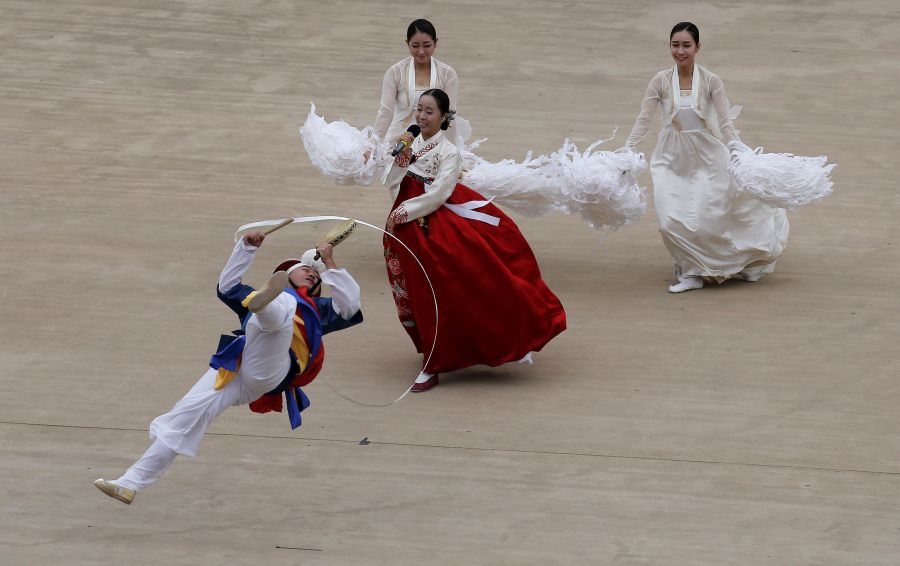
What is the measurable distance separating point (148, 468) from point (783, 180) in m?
4.12

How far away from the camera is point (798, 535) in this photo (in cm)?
579

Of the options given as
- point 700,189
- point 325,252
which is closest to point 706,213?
point 700,189

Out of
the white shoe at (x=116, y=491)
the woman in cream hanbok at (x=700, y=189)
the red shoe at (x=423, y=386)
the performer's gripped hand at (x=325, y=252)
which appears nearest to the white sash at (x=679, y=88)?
the woman in cream hanbok at (x=700, y=189)

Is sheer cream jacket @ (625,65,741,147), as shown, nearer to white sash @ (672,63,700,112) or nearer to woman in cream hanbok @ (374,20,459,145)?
white sash @ (672,63,700,112)

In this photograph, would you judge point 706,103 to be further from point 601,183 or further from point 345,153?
point 345,153

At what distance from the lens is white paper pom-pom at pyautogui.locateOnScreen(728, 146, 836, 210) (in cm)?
818

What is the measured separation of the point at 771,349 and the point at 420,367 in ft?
6.24

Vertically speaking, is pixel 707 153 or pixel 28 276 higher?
pixel 707 153

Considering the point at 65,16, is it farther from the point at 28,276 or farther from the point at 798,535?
the point at 798,535

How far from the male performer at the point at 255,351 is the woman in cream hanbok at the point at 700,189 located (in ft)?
10.1

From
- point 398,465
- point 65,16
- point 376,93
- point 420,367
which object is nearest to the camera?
point 398,465

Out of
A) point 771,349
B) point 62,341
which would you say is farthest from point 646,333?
point 62,341

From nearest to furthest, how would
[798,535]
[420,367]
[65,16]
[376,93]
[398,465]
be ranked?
[798,535] → [398,465] → [420,367] → [376,93] → [65,16]

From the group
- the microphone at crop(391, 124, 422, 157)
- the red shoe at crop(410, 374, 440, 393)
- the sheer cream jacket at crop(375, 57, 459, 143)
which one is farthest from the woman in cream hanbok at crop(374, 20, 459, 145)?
the red shoe at crop(410, 374, 440, 393)
